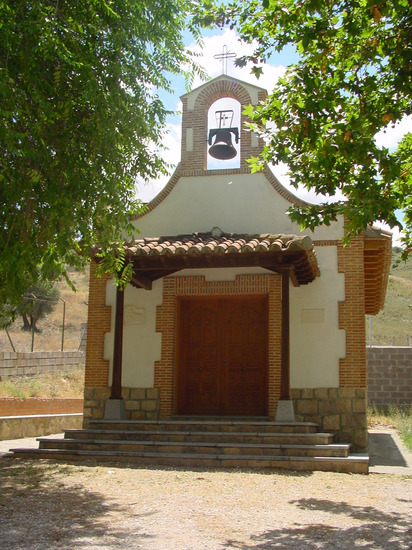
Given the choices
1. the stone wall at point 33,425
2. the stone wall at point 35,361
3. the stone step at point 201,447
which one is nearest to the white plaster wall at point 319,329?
the stone step at point 201,447

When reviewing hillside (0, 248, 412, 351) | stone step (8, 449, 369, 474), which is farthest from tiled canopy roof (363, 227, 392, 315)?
hillside (0, 248, 412, 351)

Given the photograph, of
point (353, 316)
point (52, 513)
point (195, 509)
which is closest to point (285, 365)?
point (353, 316)

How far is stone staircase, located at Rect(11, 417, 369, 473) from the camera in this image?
862 cm

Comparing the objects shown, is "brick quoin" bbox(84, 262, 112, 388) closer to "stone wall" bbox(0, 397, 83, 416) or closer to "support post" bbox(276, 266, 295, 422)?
"stone wall" bbox(0, 397, 83, 416)

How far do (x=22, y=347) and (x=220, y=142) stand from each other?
19123 mm

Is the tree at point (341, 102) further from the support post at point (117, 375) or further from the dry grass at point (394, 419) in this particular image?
the dry grass at point (394, 419)

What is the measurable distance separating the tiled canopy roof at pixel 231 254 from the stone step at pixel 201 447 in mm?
2850

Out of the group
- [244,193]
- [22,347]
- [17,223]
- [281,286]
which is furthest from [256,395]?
[22,347]

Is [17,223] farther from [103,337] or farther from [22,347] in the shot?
[22,347]

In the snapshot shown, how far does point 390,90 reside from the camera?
640 centimetres

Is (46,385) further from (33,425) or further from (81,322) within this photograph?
(81,322)

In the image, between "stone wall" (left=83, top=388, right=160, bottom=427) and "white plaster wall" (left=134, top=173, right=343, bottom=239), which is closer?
"stone wall" (left=83, top=388, right=160, bottom=427)

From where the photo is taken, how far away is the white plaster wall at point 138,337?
11.4m

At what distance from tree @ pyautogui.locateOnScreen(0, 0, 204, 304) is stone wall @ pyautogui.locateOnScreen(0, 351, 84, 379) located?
11.1 metres
